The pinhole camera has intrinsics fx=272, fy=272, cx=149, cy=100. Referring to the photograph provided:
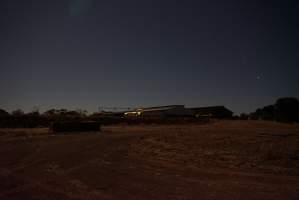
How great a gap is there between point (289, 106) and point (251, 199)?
47.0 metres

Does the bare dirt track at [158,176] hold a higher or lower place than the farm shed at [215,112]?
lower

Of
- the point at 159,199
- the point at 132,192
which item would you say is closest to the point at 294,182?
the point at 159,199

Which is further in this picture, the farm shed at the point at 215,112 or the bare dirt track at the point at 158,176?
the farm shed at the point at 215,112

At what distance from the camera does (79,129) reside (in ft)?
103

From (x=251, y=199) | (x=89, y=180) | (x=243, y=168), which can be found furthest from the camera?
(x=243, y=168)

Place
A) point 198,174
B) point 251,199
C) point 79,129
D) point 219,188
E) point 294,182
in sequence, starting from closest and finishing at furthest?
point 251,199
point 219,188
point 294,182
point 198,174
point 79,129

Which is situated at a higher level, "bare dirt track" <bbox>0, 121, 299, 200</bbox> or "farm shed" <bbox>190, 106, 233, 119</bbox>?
"farm shed" <bbox>190, 106, 233, 119</bbox>

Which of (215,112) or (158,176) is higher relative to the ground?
(215,112)

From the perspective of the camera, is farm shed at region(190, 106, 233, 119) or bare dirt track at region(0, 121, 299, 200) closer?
bare dirt track at region(0, 121, 299, 200)

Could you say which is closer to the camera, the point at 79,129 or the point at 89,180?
the point at 89,180

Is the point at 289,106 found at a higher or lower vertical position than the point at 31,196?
higher

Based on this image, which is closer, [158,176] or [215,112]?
[158,176]

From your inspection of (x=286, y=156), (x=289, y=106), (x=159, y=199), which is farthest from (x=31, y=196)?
(x=289, y=106)

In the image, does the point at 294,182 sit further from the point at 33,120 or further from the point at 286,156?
the point at 33,120
